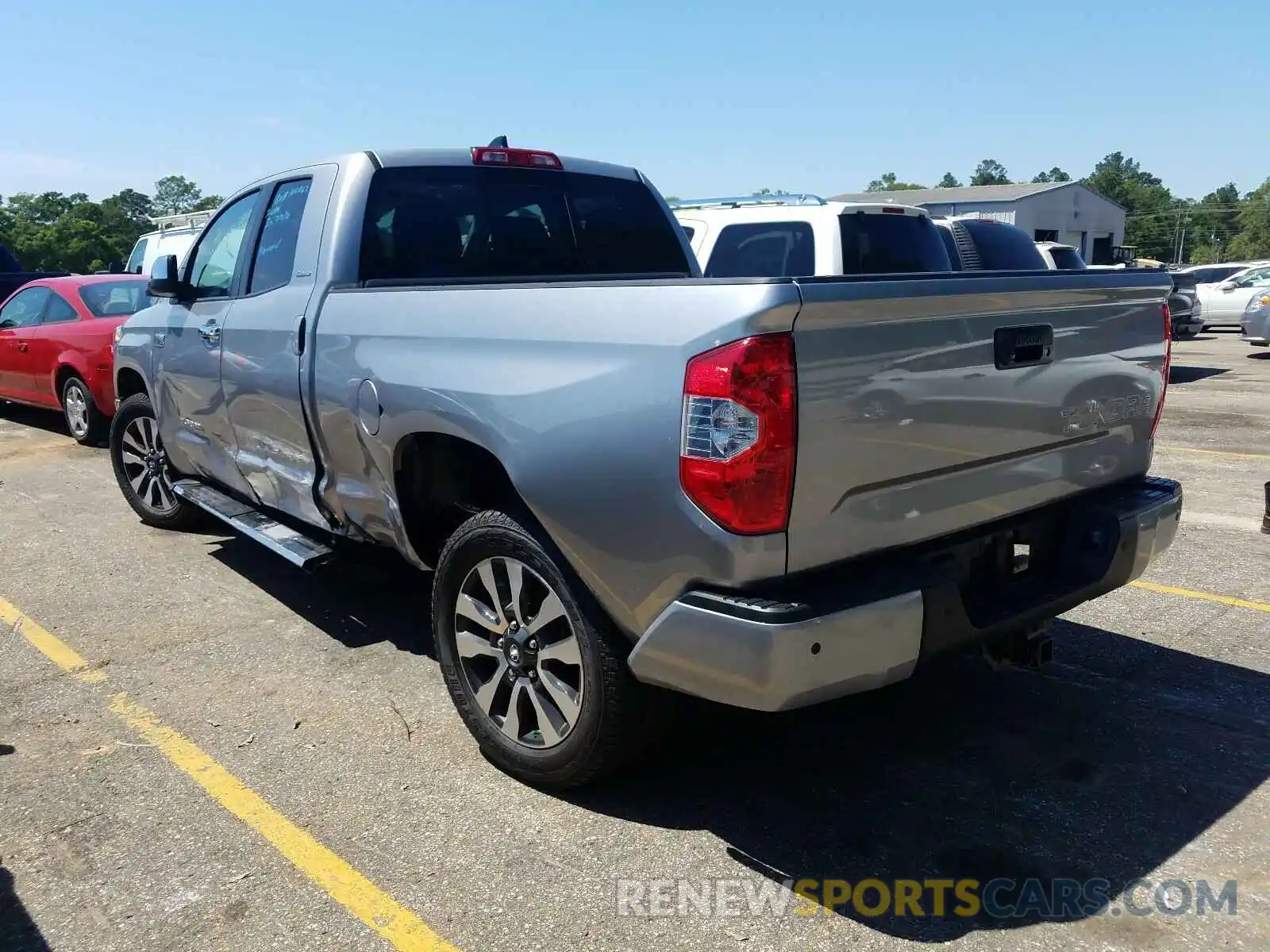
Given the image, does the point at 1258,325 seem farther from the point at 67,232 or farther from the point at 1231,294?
the point at 67,232

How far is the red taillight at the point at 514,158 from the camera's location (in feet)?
14.9

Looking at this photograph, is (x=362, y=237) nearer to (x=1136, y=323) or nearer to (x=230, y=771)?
(x=230, y=771)

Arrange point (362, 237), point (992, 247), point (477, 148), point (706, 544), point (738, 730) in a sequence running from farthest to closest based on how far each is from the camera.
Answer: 1. point (992, 247)
2. point (477, 148)
3. point (362, 237)
4. point (738, 730)
5. point (706, 544)

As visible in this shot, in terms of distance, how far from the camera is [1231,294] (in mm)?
23844

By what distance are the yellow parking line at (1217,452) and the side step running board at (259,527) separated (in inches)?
300

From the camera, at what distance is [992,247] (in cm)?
1080

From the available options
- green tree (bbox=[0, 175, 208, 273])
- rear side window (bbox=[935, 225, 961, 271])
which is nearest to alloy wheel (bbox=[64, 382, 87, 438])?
rear side window (bbox=[935, 225, 961, 271])

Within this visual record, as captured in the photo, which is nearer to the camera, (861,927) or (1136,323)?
(861,927)

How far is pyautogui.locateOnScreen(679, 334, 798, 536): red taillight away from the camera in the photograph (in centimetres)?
247

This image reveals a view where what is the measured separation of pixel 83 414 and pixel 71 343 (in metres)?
0.69

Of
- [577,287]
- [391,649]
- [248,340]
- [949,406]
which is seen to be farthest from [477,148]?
[949,406]

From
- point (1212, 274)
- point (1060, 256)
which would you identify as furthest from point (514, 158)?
point (1212, 274)

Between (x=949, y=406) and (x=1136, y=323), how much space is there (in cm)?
114

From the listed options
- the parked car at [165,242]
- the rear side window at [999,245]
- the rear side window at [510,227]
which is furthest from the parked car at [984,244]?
the parked car at [165,242]
